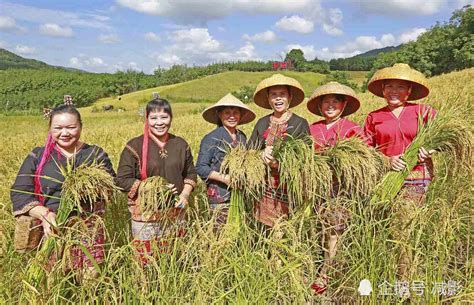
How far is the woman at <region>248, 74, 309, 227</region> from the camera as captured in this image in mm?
2621

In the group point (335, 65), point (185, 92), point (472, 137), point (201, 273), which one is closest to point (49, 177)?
point (201, 273)

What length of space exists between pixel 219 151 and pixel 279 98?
2.08 feet

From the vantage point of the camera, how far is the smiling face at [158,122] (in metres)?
2.77

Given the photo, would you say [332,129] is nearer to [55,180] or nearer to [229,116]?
[229,116]

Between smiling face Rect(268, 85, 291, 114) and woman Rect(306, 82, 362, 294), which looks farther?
smiling face Rect(268, 85, 291, 114)

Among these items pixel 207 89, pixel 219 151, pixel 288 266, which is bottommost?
pixel 288 266

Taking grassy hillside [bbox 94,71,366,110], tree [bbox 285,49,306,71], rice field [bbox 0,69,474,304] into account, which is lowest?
rice field [bbox 0,69,474,304]

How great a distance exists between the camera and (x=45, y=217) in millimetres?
2309

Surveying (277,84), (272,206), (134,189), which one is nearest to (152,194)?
(134,189)

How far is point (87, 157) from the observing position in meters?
2.52

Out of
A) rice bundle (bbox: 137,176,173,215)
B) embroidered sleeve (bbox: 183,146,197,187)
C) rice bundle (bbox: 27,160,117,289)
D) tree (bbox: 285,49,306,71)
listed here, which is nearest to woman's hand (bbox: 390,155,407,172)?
embroidered sleeve (bbox: 183,146,197,187)

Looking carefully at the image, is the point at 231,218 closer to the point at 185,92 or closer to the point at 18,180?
the point at 18,180

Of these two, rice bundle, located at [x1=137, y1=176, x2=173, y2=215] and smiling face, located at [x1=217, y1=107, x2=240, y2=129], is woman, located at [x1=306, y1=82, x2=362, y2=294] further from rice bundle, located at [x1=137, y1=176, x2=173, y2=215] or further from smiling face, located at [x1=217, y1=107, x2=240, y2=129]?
rice bundle, located at [x1=137, y1=176, x2=173, y2=215]

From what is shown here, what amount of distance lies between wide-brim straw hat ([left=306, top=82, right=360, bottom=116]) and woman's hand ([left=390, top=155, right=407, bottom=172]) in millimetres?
631
